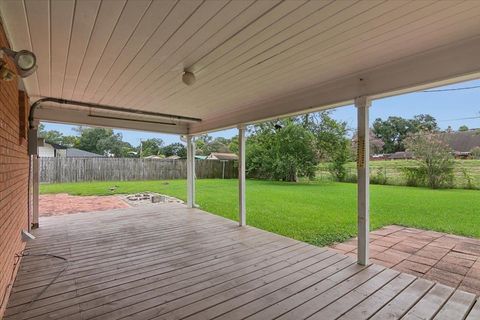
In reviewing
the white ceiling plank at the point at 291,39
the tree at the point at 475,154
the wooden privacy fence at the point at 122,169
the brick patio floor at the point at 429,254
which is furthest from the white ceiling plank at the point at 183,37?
the tree at the point at 475,154

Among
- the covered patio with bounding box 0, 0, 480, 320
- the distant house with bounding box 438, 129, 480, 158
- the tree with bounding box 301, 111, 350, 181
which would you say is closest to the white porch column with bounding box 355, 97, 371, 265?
the covered patio with bounding box 0, 0, 480, 320

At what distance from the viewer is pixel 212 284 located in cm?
246

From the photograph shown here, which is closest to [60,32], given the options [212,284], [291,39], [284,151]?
[291,39]

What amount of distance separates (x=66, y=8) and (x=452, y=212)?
729 cm

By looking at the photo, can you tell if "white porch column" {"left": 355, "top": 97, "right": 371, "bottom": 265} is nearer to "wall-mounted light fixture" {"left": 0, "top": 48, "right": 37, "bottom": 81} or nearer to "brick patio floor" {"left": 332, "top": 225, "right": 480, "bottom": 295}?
"brick patio floor" {"left": 332, "top": 225, "right": 480, "bottom": 295}

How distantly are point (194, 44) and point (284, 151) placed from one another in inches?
426

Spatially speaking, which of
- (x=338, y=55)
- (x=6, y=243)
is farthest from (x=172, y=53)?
(x=6, y=243)

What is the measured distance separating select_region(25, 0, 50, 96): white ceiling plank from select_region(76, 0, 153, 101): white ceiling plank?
0.41 metres

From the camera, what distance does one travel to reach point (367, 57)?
2.38 metres

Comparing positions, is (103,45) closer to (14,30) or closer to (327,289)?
(14,30)

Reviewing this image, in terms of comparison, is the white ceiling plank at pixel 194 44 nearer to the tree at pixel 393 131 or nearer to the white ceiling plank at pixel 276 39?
the white ceiling plank at pixel 276 39

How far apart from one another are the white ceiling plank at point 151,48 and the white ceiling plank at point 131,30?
5 cm

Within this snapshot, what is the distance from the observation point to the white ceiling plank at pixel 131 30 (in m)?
1.59

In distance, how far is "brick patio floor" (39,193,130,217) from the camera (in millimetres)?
5930
